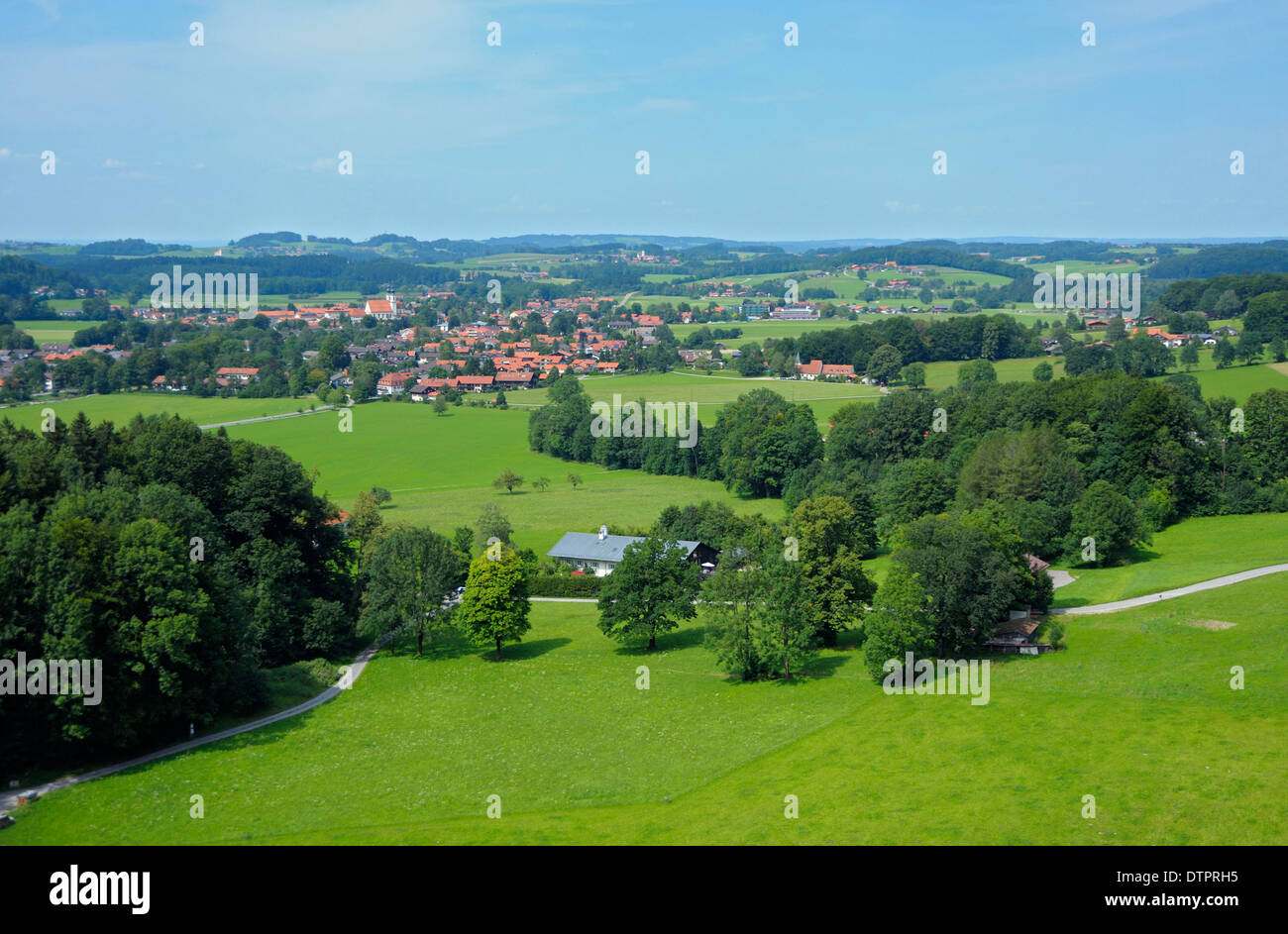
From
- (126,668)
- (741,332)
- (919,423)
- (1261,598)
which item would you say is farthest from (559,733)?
(741,332)

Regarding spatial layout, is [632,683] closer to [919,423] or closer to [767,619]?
[767,619]

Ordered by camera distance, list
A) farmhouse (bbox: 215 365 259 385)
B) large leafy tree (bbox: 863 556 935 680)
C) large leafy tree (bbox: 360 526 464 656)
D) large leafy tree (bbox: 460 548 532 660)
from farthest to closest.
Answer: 1. farmhouse (bbox: 215 365 259 385)
2. large leafy tree (bbox: 360 526 464 656)
3. large leafy tree (bbox: 460 548 532 660)
4. large leafy tree (bbox: 863 556 935 680)

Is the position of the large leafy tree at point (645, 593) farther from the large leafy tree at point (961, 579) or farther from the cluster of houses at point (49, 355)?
the cluster of houses at point (49, 355)

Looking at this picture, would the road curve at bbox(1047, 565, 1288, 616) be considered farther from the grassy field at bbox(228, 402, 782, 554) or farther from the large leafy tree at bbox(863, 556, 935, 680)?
the grassy field at bbox(228, 402, 782, 554)

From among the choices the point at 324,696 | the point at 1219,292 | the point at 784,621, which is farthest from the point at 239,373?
the point at 1219,292

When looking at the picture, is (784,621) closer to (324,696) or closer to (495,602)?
(495,602)

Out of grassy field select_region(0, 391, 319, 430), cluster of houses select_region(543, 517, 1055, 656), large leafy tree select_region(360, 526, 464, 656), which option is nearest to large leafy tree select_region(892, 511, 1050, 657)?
cluster of houses select_region(543, 517, 1055, 656)
